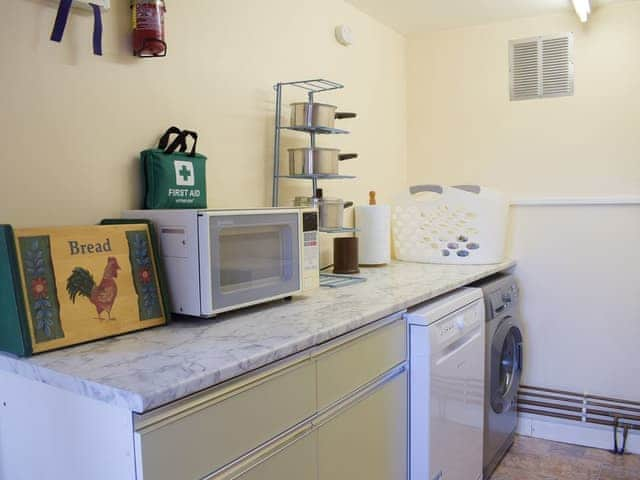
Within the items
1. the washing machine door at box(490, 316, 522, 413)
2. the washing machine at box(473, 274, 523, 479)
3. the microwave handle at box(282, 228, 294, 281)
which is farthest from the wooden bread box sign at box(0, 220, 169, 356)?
the washing machine door at box(490, 316, 522, 413)

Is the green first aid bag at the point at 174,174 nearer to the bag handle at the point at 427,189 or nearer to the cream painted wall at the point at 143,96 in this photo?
the cream painted wall at the point at 143,96

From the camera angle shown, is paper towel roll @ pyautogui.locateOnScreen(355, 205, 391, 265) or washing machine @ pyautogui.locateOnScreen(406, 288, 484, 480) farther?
paper towel roll @ pyautogui.locateOnScreen(355, 205, 391, 265)

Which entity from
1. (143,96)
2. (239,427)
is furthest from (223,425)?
(143,96)

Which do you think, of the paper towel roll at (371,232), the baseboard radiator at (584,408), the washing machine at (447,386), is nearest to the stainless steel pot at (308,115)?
the paper towel roll at (371,232)

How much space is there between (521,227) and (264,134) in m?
1.66

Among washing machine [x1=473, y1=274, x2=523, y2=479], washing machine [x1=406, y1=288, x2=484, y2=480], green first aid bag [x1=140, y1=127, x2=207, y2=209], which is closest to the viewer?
green first aid bag [x1=140, y1=127, x2=207, y2=209]

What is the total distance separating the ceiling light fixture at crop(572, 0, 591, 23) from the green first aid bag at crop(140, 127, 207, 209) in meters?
1.95

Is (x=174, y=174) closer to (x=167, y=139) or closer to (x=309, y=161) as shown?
(x=167, y=139)

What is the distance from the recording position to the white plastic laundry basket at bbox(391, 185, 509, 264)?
2.84 metres

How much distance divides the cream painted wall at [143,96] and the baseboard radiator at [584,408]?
162 cm

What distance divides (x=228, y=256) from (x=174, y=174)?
13.0 inches

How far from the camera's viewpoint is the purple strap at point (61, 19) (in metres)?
1.41

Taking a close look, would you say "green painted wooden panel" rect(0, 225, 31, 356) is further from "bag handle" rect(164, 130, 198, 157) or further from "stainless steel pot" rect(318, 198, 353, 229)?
"stainless steel pot" rect(318, 198, 353, 229)

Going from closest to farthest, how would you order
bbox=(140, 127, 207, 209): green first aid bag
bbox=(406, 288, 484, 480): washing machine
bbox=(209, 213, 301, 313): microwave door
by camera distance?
bbox=(209, 213, 301, 313): microwave door < bbox=(140, 127, 207, 209): green first aid bag < bbox=(406, 288, 484, 480): washing machine
